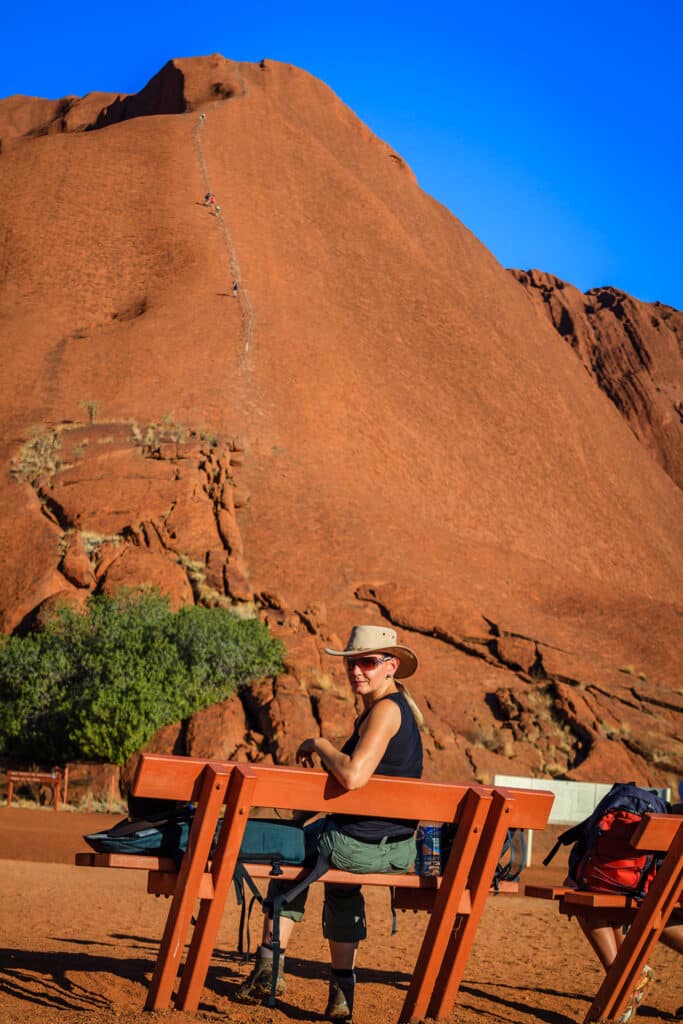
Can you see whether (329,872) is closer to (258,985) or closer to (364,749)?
(364,749)

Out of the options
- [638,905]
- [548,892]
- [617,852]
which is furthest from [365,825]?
[638,905]

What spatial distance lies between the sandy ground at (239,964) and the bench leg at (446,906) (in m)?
0.63

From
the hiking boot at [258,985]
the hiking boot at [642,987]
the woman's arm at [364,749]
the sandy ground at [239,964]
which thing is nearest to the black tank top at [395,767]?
the woman's arm at [364,749]

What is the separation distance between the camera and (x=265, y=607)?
26203mm

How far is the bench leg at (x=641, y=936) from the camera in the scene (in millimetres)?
5414

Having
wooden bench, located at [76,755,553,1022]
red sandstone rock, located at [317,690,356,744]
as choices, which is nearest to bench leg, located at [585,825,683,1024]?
wooden bench, located at [76,755,553,1022]

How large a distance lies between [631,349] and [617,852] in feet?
265

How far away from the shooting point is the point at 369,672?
5379 mm

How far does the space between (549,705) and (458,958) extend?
2106 cm

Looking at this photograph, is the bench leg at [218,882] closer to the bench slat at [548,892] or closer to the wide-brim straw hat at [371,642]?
the wide-brim straw hat at [371,642]

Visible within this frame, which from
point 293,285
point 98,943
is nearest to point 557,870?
point 98,943

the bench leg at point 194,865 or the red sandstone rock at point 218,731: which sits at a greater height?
the bench leg at point 194,865

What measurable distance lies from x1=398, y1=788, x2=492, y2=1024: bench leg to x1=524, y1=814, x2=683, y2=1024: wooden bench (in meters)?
0.87

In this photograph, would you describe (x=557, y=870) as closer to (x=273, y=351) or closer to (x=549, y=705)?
(x=549, y=705)
